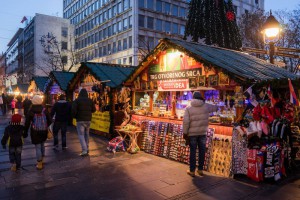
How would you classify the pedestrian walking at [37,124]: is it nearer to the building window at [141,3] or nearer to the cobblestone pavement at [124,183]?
the cobblestone pavement at [124,183]

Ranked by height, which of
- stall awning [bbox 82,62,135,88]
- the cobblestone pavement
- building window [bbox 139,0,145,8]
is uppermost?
building window [bbox 139,0,145,8]

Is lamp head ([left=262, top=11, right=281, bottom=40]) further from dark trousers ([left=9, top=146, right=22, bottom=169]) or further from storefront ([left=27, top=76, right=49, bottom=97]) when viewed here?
storefront ([left=27, top=76, right=49, bottom=97])

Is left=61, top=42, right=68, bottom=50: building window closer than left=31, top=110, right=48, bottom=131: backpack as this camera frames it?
No

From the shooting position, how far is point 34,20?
206ft

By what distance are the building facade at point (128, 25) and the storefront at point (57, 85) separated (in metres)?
20.6

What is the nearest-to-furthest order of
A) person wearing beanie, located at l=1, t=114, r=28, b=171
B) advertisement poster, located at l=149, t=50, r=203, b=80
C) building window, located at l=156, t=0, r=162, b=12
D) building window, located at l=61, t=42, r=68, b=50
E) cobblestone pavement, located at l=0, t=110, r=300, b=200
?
1. cobblestone pavement, located at l=0, t=110, r=300, b=200
2. person wearing beanie, located at l=1, t=114, r=28, b=171
3. advertisement poster, located at l=149, t=50, r=203, b=80
4. building window, located at l=156, t=0, r=162, b=12
5. building window, located at l=61, t=42, r=68, b=50

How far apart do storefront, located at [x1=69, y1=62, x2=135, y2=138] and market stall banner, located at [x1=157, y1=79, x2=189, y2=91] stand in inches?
68.5

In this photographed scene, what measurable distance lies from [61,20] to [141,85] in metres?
61.0

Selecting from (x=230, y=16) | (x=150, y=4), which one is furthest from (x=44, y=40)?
(x=230, y=16)

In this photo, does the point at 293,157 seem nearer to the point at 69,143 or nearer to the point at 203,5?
the point at 69,143

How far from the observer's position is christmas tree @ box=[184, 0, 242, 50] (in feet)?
89.1

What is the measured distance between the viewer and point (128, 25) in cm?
4594

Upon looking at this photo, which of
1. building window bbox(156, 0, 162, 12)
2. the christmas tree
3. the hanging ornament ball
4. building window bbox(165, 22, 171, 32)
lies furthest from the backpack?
building window bbox(156, 0, 162, 12)

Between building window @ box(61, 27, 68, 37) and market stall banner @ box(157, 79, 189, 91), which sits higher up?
building window @ box(61, 27, 68, 37)
